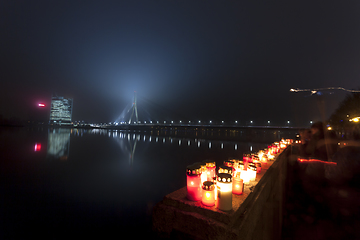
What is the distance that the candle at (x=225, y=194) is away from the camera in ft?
5.93

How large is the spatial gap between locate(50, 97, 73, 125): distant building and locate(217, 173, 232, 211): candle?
126039 millimetres

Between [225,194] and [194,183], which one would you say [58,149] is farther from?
[225,194]

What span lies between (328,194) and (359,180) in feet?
4.67

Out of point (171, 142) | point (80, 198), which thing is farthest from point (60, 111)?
point (80, 198)

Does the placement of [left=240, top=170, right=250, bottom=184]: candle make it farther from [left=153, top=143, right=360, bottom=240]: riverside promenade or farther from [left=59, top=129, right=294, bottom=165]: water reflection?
[left=59, top=129, right=294, bottom=165]: water reflection

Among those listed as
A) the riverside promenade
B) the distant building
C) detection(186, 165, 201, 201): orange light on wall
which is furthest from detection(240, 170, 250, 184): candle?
the distant building

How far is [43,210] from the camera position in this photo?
4.92 meters

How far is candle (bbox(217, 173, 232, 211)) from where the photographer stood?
5.93 feet

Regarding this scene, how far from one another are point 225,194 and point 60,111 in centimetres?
12865

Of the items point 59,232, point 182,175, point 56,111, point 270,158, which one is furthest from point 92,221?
point 56,111

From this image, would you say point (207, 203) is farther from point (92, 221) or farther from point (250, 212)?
point (92, 221)

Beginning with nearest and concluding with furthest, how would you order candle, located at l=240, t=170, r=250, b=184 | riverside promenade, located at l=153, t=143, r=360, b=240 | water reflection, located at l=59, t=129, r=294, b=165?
riverside promenade, located at l=153, t=143, r=360, b=240 < candle, located at l=240, t=170, r=250, b=184 < water reflection, located at l=59, t=129, r=294, b=165

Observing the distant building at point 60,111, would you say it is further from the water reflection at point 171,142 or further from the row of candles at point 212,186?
the row of candles at point 212,186

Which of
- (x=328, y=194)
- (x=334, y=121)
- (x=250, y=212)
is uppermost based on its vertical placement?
(x=334, y=121)
